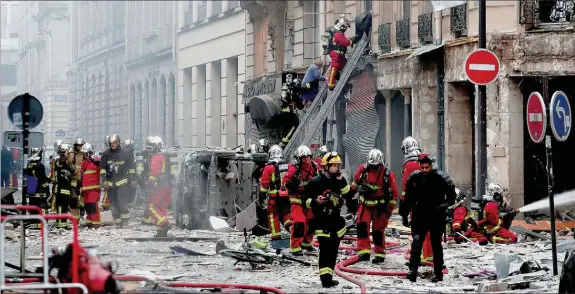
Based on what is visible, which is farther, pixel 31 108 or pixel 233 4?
pixel 233 4

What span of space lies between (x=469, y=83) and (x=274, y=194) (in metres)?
7.48

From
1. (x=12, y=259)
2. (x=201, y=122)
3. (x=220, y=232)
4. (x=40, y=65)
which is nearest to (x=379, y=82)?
(x=220, y=232)

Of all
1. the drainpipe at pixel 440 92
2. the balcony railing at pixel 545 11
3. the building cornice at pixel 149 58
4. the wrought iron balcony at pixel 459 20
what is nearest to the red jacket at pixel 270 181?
the balcony railing at pixel 545 11

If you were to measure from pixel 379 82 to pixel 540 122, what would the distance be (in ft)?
45.7

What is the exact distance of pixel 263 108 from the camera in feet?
100

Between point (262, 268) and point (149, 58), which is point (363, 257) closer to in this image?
point (262, 268)

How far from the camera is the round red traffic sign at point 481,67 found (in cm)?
1856

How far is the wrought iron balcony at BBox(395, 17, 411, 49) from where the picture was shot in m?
27.1

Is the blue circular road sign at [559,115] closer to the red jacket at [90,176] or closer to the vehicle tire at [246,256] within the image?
the vehicle tire at [246,256]

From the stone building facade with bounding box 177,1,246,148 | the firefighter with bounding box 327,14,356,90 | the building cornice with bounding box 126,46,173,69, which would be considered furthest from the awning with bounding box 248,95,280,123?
the building cornice with bounding box 126,46,173,69

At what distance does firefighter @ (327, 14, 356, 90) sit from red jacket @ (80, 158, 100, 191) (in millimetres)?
6483

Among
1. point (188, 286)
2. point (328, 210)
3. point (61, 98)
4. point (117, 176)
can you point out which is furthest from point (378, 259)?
point (61, 98)

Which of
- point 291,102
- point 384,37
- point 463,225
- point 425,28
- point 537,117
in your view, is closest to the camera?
point 537,117

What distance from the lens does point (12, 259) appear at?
1703 cm
